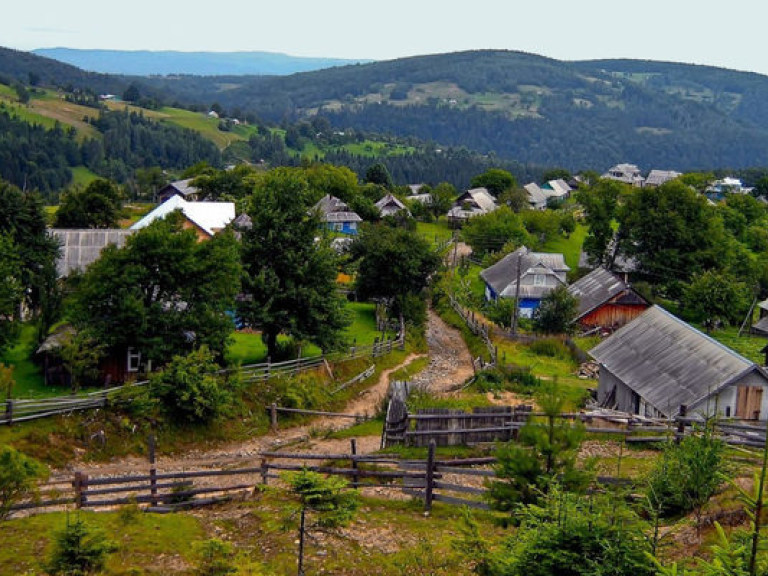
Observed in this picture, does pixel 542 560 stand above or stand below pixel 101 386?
above

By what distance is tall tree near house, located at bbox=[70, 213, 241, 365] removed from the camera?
917 inches

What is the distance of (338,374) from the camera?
29.5 m

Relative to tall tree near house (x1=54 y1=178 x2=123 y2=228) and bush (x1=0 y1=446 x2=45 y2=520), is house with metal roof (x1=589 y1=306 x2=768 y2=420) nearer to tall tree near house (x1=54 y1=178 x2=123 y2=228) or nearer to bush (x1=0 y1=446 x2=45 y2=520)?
bush (x1=0 y1=446 x2=45 y2=520)

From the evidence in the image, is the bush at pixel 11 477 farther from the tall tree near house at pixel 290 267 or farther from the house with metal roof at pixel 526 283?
the house with metal roof at pixel 526 283

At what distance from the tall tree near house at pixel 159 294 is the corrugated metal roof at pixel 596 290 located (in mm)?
26157

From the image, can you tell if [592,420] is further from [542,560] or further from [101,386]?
[101,386]

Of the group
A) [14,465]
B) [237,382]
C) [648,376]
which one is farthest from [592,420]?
[14,465]

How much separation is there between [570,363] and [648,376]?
1053cm

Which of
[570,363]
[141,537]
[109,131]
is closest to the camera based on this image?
[141,537]

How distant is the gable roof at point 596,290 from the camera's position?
45.4 meters

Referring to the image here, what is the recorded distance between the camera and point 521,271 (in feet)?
163

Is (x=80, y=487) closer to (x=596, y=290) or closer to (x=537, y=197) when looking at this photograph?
(x=596, y=290)

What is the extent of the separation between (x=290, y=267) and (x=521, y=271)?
81.0 feet

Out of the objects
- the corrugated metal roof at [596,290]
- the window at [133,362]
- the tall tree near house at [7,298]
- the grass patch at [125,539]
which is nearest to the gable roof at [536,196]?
the corrugated metal roof at [596,290]
